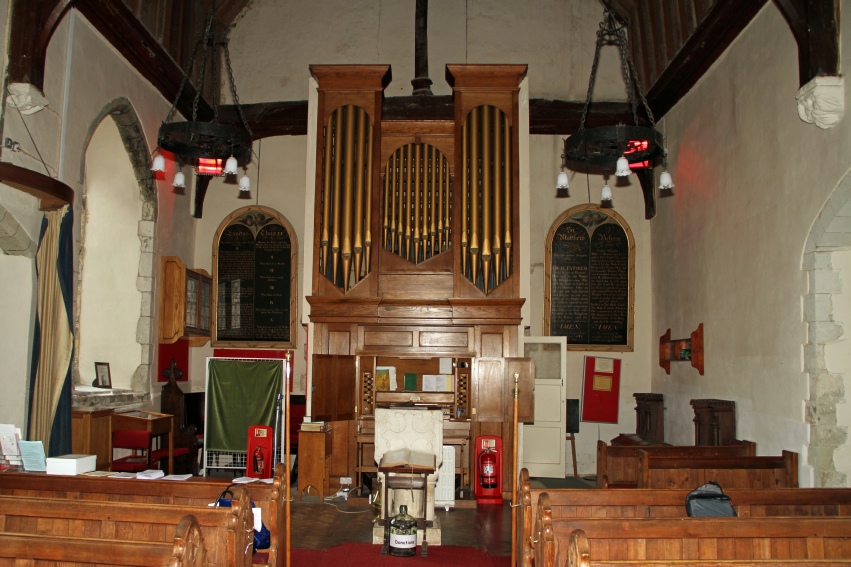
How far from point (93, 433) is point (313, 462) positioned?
6.94ft

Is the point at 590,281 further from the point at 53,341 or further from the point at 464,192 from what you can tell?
the point at 53,341

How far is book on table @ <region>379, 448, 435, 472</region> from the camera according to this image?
241 inches

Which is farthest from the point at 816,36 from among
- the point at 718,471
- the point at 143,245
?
the point at 143,245

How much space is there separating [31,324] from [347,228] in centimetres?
329

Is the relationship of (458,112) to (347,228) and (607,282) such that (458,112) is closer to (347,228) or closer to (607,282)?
(347,228)

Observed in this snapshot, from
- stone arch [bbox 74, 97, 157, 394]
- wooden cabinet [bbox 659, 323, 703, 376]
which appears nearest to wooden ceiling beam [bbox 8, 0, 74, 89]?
stone arch [bbox 74, 97, 157, 394]

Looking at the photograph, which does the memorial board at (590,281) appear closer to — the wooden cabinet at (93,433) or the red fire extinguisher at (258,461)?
the red fire extinguisher at (258,461)

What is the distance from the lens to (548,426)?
32.7 ft

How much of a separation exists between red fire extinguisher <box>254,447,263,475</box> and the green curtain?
0.63 meters

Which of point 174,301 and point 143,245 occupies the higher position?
point 143,245

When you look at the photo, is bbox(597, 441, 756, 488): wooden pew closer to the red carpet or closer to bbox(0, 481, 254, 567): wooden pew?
the red carpet

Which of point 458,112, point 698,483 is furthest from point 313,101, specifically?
point 698,483

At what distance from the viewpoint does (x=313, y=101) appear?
911 centimetres

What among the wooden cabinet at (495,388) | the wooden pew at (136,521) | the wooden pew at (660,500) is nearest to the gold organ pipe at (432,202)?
the wooden cabinet at (495,388)
